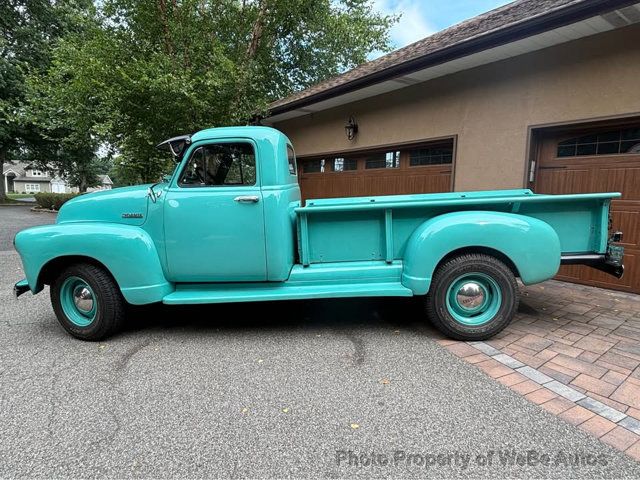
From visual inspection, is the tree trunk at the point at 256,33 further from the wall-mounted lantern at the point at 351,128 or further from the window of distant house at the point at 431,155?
the window of distant house at the point at 431,155

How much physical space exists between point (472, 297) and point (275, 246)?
6.53ft

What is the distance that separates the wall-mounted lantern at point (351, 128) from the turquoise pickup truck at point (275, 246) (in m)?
5.03

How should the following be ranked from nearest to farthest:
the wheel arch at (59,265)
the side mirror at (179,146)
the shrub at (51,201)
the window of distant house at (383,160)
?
the wheel arch at (59,265) → the side mirror at (179,146) → the window of distant house at (383,160) → the shrub at (51,201)

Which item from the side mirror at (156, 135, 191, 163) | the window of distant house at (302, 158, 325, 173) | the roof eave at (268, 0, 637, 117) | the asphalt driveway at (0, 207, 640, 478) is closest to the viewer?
the asphalt driveway at (0, 207, 640, 478)

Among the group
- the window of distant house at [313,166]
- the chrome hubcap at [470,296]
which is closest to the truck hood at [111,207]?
the chrome hubcap at [470,296]

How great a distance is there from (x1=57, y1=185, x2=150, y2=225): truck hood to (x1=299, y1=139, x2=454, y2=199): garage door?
5.26m

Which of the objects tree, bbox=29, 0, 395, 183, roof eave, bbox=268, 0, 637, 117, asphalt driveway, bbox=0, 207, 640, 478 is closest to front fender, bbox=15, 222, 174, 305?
asphalt driveway, bbox=0, 207, 640, 478

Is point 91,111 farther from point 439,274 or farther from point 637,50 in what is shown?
point 637,50

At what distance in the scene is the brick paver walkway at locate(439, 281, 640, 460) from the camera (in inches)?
91.0

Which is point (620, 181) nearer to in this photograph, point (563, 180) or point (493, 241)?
point (563, 180)

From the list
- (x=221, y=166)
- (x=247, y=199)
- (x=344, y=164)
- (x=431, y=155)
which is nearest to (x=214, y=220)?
(x=247, y=199)

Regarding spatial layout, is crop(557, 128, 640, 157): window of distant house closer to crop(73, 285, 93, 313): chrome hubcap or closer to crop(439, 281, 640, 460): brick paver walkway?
crop(439, 281, 640, 460): brick paver walkway

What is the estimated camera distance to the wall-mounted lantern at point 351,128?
27.2 ft

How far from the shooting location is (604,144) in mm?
4949
